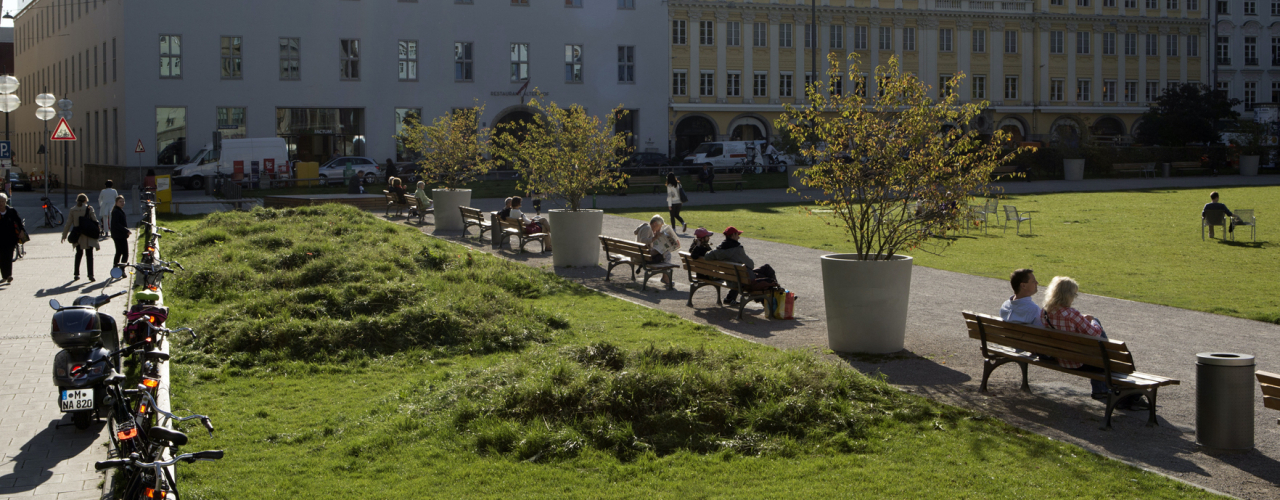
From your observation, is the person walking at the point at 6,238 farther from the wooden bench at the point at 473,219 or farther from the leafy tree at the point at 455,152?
the leafy tree at the point at 455,152

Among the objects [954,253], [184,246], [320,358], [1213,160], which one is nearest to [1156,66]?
[1213,160]

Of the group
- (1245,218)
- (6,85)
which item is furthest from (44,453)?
(1245,218)

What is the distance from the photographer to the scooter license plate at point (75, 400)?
7098 mm

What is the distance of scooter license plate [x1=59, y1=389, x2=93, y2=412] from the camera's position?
23.3 ft

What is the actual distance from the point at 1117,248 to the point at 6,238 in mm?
19655

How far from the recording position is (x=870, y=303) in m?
10.7

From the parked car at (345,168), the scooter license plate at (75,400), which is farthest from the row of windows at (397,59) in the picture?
the scooter license plate at (75,400)

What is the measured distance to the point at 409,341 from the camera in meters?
11.4

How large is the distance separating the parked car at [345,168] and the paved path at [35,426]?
115 ft

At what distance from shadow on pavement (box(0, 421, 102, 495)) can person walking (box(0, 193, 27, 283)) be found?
11.0 metres

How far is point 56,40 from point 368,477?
74.5 m

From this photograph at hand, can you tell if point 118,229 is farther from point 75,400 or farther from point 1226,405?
point 1226,405

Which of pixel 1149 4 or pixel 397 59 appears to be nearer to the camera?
pixel 397 59

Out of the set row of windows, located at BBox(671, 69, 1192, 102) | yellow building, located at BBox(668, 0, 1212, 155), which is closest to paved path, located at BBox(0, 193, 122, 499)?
row of windows, located at BBox(671, 69, 1192, 102)
